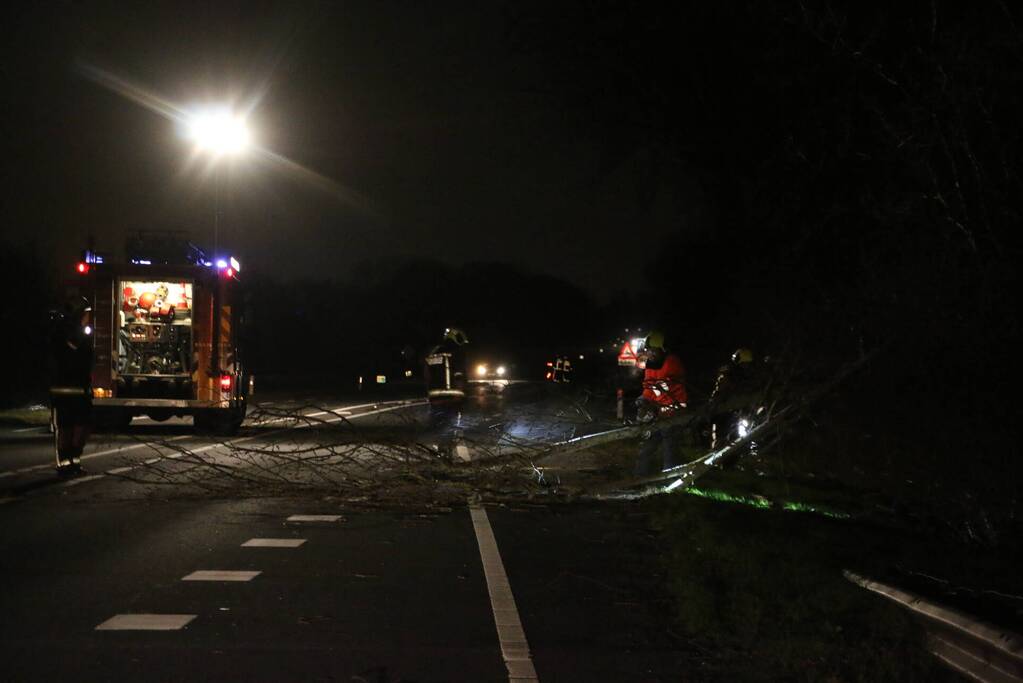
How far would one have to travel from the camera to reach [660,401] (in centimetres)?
1256

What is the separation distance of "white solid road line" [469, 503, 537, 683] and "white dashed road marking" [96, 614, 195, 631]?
2004mm

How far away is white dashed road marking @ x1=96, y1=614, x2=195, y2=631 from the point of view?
6.26 m

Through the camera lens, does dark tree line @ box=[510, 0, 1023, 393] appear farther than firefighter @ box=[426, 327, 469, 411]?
No

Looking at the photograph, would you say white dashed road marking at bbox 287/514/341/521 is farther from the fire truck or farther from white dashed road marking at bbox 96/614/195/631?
the fire truck

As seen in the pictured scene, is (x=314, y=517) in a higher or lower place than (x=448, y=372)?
lower

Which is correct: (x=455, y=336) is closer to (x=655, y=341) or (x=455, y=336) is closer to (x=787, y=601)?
(x=655, y=341)

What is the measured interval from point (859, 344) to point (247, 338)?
14183mm

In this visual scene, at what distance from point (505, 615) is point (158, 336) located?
1432 cm

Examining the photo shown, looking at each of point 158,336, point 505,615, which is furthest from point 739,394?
point 158,336

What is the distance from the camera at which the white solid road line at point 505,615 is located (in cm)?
566

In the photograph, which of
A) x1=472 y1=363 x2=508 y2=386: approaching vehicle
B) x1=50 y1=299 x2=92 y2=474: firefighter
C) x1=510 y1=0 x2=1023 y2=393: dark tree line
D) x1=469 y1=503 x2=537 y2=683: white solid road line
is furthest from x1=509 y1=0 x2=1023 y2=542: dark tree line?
x1=472 y1=363 x2=508 y2=386: approaching vehicle

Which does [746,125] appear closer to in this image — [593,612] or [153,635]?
[593,612]

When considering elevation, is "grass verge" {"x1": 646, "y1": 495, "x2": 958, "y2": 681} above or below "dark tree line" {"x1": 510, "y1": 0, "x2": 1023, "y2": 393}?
below

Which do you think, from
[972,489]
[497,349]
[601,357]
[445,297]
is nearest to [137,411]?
[972,489]
